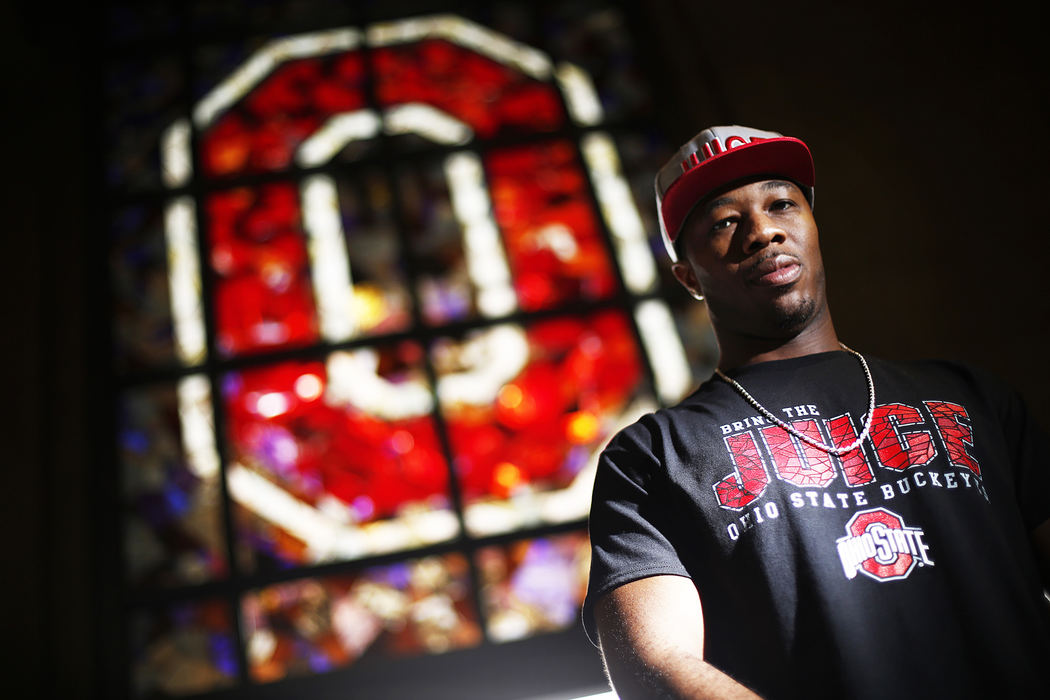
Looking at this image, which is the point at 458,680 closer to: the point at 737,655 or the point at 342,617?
the point at 342,617

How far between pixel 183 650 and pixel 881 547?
214 cm

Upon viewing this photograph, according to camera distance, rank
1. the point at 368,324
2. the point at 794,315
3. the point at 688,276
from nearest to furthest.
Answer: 1. the point at 794,315
2. the point at 688,276
3. the point at 368,324

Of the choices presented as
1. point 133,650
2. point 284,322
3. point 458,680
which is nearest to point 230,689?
point 133,650

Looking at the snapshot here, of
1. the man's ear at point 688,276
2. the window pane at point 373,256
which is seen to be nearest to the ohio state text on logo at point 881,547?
the man's ear at point 688,276

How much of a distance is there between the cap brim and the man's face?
13 millimetres

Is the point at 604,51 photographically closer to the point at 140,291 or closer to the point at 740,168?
the point at 140,291

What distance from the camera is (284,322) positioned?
9.07ft

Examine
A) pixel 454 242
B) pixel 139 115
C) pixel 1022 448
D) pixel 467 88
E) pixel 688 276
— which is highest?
pixel 139 115

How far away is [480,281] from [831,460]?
6.52ft

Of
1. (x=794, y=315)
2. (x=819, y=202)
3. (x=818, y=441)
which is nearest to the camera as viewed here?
(x=818, y=441)

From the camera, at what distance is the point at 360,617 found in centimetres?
237

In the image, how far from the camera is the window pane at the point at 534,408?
251 cm

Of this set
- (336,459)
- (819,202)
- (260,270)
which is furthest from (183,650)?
(819,202)

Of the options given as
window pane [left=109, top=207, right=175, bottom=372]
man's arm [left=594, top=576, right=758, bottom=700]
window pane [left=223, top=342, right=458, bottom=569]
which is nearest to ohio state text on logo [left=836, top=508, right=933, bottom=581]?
man's arm [left=594, top=576, right=758, bottom=700]
